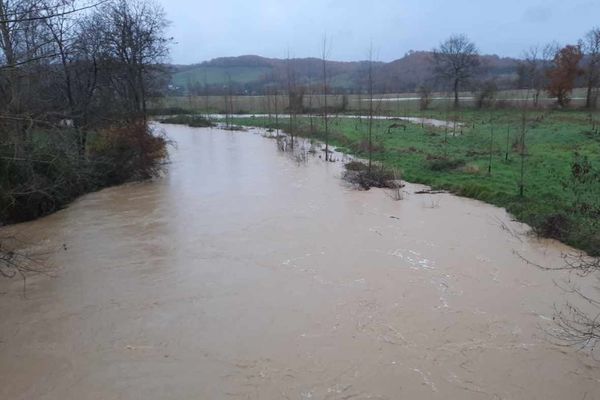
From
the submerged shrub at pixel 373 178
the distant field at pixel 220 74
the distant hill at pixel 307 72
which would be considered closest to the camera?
the submerged shrub at pixel 373 178

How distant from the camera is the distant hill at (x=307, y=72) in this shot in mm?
77544

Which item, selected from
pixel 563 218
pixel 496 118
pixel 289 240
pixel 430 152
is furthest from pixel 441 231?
pixel 496 118

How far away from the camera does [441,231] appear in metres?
11.1

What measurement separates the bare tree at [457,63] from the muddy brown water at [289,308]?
38.9 metres

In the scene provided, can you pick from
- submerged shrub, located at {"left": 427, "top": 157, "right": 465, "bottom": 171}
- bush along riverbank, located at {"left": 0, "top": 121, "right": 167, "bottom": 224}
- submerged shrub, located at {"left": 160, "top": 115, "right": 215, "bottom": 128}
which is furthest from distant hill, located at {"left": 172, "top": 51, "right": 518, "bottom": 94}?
bush along riverbank, located at {"left": 0, "top": 121, "right": 167, "bottom": 224}

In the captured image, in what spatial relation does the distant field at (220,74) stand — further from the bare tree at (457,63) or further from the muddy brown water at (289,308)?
the muddy brown water at (289,308)

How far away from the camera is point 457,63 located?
4878 centimetres

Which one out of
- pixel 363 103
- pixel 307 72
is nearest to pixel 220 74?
pixel 307 72

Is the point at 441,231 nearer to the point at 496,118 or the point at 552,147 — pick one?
the point at 552,147

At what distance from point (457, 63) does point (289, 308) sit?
46.6 meters

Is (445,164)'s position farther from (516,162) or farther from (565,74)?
(565,74)

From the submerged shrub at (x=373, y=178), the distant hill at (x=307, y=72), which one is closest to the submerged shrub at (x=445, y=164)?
the submerged shrub at (x=373, y=178)

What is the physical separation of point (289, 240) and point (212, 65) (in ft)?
399

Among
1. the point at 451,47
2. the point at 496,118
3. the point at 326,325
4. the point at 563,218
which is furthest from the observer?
the point at 451,47
